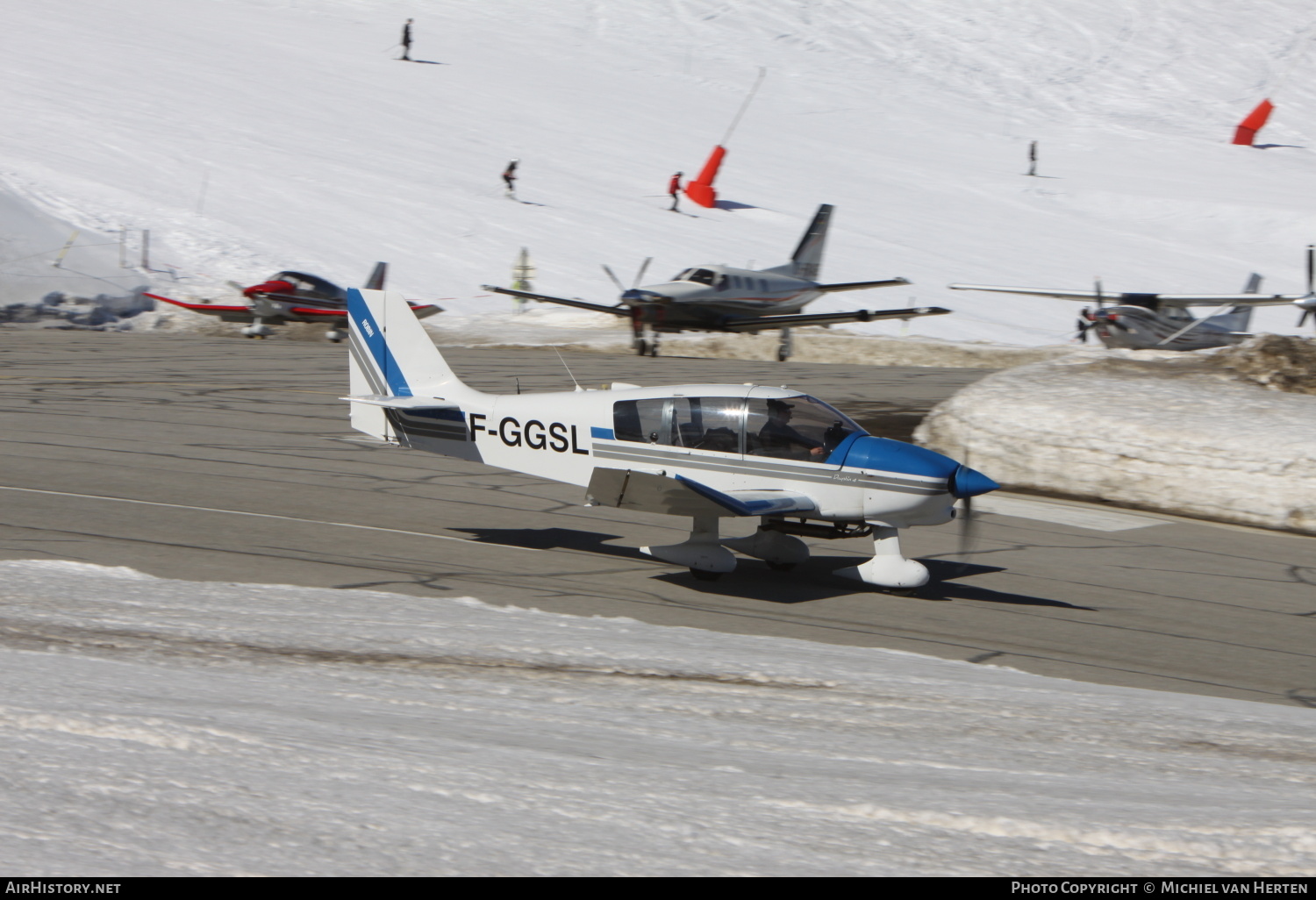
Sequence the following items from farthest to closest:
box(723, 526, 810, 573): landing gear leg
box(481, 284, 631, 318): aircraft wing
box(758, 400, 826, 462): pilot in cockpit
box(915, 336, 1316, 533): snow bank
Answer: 1. box(481, 284, 631, 318): aircraft wing
2. box(915, 336, 1316, 533): snow bank
3. box(723, 526, 810, 573): landing gear leg
4. box(758, 400, 826, 462): pilot in cockpit

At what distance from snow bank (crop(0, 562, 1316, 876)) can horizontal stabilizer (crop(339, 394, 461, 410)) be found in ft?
16.5

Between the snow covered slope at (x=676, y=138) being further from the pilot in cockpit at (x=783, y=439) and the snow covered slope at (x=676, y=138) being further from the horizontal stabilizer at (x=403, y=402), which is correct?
the pilot in cockpit at (x=783, y=439)

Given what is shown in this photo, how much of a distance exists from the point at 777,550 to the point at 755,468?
1.15 m

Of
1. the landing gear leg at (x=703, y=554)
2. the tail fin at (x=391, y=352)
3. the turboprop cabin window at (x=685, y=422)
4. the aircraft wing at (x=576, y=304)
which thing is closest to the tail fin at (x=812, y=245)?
the aircraft wing at (x=576, y=304)

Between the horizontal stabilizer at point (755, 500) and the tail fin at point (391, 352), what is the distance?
3211 millimetres

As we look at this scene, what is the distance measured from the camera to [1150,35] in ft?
337

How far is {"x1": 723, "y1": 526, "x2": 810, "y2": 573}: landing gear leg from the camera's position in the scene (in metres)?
11.9

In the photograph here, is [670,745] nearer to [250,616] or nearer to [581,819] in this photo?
[581,819]

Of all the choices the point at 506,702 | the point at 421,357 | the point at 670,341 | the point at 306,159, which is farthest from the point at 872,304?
the point at 506,702

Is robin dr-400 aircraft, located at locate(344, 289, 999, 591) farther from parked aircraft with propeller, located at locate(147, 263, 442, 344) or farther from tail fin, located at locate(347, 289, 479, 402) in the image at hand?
parked aircraft with propeller, located at locate(147, 263, 442, 344)

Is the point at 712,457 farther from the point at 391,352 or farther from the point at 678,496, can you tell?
the point at 391,352

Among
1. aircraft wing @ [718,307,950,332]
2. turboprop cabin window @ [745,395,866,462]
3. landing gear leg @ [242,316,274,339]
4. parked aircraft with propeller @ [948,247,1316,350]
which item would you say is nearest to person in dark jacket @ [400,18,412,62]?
landing gear leg @ [242,316,274,339]

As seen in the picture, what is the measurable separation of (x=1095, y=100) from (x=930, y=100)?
14.3 meters

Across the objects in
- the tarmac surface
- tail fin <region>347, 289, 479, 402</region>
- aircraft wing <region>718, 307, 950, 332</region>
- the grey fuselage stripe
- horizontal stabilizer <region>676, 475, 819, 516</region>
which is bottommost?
the tarmac surface
